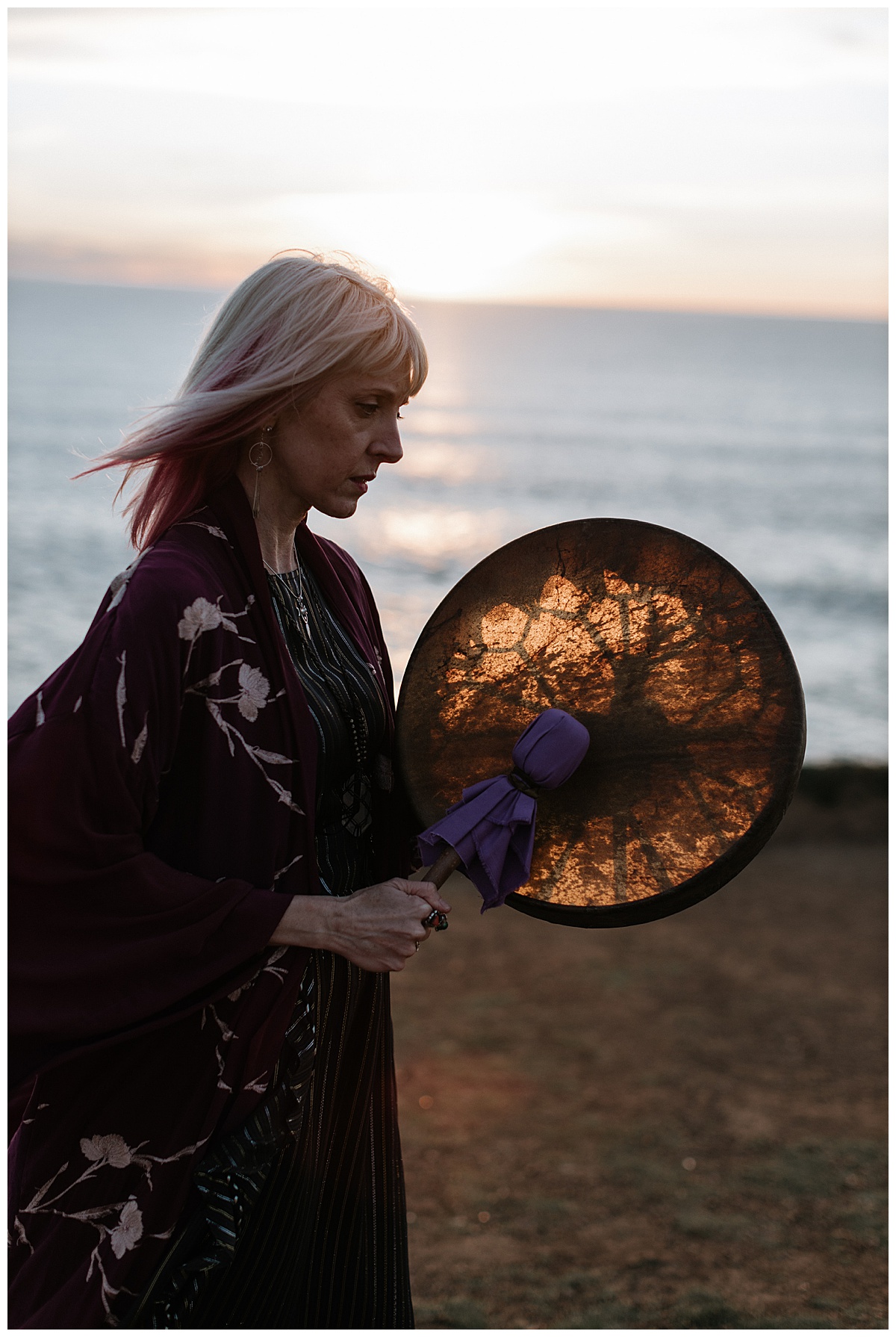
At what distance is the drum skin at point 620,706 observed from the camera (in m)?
1.94

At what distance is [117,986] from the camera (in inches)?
→ 71.4

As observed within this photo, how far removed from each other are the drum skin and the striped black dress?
154mm

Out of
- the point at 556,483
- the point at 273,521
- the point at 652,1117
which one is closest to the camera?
the point at 273,521

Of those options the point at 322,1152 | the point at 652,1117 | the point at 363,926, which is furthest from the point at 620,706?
the point at 652,1117

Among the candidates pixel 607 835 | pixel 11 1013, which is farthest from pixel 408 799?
pixel 11 1013

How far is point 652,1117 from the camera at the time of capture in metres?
4.72

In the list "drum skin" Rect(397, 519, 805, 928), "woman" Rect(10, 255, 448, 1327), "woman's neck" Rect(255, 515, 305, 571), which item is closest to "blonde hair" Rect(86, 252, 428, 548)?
"woman" Rect(10, 255, 448, 1327)

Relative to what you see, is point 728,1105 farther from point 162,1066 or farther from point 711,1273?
point 162,1066

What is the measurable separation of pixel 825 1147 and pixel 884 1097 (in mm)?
614

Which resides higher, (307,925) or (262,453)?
(262,453)

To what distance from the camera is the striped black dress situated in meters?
1.88

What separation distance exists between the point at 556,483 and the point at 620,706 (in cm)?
3494

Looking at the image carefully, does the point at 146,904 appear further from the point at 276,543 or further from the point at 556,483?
the point at 556,483

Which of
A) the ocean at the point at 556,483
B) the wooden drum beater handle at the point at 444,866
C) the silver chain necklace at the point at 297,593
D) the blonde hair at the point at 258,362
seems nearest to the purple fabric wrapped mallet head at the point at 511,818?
the wooden drum beater handle at the point at 444,866
